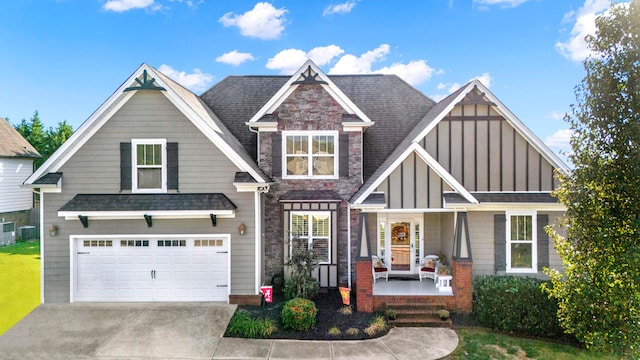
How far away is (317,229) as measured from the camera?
1272 centimetres

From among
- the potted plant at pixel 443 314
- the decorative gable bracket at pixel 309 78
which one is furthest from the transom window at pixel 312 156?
the potted plant at pixel 443 314

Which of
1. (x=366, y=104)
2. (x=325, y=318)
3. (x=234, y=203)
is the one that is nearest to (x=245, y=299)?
(x=325, y=318)

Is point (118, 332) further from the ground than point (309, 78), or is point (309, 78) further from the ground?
point (309, 78)

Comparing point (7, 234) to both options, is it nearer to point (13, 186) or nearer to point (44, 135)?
point (13, 186)

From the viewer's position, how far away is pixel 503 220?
11.9m

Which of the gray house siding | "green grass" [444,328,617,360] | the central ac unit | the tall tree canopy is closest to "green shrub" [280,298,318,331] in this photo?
"green grass" [444,328,617,360]

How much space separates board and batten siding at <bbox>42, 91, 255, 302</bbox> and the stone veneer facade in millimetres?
1655

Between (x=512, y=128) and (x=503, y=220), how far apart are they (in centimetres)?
312

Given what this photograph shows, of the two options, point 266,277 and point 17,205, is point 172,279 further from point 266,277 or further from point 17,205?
point 17,205

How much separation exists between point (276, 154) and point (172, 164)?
138 inches

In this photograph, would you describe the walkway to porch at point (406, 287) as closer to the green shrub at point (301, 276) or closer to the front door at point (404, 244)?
the front door at point (404, 244)

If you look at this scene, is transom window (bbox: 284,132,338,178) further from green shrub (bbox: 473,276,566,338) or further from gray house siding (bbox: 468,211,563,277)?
green shrub (bbox: 473,276,566,338)

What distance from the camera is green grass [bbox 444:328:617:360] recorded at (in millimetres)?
8531

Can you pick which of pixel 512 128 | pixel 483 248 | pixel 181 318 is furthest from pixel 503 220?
pixel 181 318
